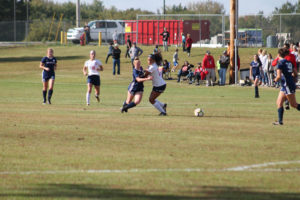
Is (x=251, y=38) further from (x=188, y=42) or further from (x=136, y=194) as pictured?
(x=136, y=194)

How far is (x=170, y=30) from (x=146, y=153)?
48.3 m

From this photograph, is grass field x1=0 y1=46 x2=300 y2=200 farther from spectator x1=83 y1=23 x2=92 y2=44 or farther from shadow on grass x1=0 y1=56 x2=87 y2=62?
spectator x1=83 y1=23 x2=92 y2=44

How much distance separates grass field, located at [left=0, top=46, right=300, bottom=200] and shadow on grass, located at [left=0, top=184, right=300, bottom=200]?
12 mm

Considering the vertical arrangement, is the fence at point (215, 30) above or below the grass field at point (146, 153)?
above

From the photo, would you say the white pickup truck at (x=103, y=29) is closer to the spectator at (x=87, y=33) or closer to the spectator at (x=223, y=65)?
the spectator at (x=87, y=33)

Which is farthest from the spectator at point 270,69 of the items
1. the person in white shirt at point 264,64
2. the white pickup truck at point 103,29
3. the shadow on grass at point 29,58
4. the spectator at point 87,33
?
the white pickup truck at point 103,29

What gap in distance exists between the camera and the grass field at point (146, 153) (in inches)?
325

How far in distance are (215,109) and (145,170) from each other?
1129 centimetres

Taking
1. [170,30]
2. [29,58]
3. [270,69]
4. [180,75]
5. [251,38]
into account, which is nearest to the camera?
[270,69]

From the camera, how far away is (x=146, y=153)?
11.0m

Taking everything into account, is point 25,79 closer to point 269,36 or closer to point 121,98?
point 121,98

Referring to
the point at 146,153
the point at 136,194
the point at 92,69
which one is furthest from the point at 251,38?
the point at 136,194

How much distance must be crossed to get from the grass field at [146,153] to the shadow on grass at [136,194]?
0.01 m

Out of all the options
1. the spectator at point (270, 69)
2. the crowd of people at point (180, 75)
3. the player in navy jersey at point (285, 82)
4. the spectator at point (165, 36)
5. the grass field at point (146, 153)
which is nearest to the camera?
the grass field at point (146, 153)
